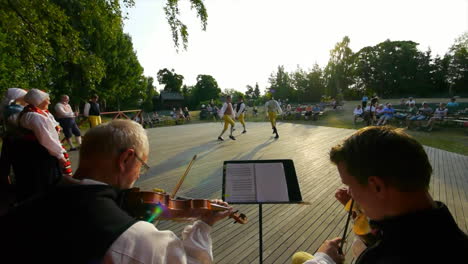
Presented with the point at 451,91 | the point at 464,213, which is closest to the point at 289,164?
the point at 464,213

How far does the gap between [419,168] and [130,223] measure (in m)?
1.33

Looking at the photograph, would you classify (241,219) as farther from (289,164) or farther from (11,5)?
(11,5)

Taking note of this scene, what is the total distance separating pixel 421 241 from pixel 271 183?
1289mm

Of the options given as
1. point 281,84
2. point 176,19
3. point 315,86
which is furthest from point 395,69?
point 176,19

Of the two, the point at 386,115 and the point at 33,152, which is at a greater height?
the point at 33,152

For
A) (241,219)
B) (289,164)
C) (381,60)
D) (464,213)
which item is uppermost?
(381,60)

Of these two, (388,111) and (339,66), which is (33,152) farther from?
(339,66)

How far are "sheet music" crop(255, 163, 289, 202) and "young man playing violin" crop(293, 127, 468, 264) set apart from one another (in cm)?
90

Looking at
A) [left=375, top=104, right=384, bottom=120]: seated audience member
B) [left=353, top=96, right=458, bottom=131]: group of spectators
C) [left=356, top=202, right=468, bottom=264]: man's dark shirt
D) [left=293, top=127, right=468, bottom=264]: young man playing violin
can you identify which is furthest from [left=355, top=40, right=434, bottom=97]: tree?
[left=356, top=202, right=468, bottom=264]: man's dark shirt

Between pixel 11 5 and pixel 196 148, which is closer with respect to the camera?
pixel 11 5

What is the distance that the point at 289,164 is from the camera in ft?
7.30

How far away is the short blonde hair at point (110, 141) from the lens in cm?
128

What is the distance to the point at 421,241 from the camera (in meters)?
0.91

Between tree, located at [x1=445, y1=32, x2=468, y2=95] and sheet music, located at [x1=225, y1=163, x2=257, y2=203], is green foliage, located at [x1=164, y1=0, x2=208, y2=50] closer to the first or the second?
sheet music, located at [x1=225, y1=163, x2=257, y2=203]
